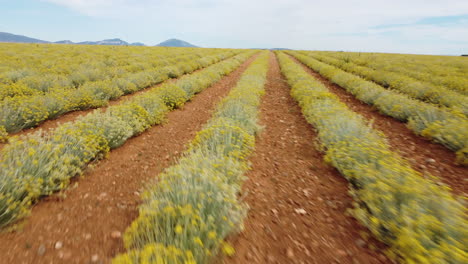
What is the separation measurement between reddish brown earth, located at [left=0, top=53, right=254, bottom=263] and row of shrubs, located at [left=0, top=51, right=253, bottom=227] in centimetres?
21

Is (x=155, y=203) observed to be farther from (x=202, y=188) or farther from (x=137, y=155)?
(x=137, y=155)

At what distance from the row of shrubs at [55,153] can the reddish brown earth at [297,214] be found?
2892 mm

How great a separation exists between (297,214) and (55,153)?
3983 millimetres

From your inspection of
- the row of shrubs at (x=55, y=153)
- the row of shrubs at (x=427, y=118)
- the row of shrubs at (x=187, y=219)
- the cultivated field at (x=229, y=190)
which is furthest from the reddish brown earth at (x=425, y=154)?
the row of shrubs at (x=55, y=153)

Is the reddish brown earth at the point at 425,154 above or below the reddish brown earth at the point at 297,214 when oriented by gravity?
above

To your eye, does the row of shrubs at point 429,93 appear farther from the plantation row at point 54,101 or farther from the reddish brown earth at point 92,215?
the plantation row at point 54,101

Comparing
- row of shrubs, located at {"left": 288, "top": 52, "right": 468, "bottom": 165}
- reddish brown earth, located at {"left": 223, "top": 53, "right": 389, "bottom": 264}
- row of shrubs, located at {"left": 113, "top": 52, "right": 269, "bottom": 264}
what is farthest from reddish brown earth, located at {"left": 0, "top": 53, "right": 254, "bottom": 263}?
row of shrubs, located at {"left": 288, "top": 52, "right": 468, "bottom": 165}

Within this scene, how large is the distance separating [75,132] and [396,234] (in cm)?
532

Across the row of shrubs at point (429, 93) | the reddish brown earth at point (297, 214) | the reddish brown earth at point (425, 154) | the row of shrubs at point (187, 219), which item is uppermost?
the row of shrubs at point (429, 93)

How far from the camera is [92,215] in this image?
9.48ft

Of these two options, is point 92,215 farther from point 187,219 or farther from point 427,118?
point 427,118

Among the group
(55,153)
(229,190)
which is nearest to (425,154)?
(229,190)

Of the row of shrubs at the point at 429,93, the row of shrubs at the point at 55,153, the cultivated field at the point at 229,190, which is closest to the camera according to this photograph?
the cultivated field at the point at 229,190

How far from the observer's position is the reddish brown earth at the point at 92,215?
2.29 metres
